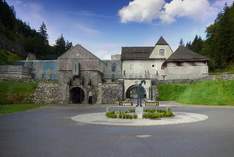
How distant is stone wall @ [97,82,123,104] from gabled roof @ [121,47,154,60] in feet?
54.4

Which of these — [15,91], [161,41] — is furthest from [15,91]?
[161,41]

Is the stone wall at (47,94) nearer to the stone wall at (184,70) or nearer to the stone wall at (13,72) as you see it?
the stone wall at (13,72)

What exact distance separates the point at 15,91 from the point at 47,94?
5.61 meters

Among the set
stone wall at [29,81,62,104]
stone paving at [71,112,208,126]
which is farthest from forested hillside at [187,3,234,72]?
stone paving at [71,112,208,126]

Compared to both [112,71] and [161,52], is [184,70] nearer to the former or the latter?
[161,52]

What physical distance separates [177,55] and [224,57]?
17.0m

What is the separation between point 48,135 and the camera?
12836 millimetres

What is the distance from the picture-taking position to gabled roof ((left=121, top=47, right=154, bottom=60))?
214 feet

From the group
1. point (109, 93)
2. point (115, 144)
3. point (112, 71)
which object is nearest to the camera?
point (115, 144)

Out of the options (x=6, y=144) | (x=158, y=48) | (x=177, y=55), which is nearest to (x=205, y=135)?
(x=6, y=144)

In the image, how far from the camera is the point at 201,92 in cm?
4325

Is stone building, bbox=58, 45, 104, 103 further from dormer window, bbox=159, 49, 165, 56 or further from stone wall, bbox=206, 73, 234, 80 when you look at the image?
stone wall, bbox=206, 73, 234, 80

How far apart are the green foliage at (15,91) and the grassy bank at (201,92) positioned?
24.9 metres

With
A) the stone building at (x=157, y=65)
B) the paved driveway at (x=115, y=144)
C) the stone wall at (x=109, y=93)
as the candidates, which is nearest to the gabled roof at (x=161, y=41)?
the stone building at (x=157, y=65)
